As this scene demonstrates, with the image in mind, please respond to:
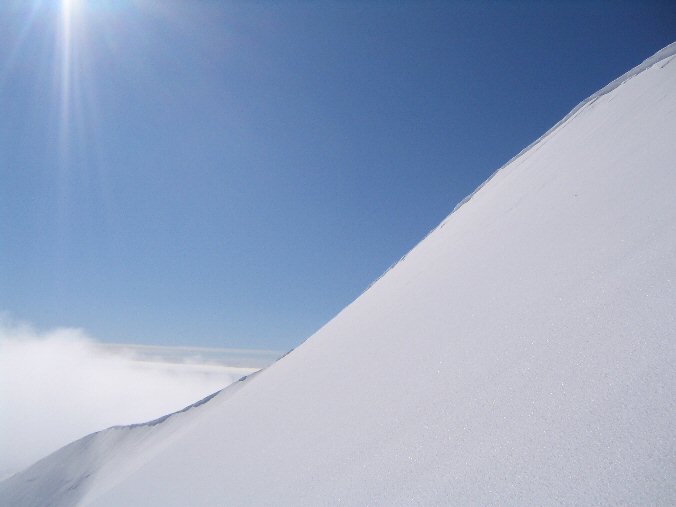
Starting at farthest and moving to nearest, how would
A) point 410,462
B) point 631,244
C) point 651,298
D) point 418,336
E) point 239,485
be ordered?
1. point 418,336
2. point 239,485
3. point 631,244
4. point 410,462
5. point 651,298

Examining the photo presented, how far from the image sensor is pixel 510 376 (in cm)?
248

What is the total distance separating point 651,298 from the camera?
2178 millimetres

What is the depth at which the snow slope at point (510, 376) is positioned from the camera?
5.49 ft

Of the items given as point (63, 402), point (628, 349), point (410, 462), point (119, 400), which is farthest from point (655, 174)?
point (63, 402)

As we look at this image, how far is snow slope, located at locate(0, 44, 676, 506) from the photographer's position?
1672mm

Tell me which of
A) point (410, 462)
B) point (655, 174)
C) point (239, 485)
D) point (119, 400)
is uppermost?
point (119, 400)

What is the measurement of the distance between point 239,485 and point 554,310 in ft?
9.59

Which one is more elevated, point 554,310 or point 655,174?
point 655,174

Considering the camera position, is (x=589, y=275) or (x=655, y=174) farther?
(x=655, y=174)

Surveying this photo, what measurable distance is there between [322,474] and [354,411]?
75cm

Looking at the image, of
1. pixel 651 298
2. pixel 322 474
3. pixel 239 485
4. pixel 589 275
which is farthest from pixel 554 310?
pixel 239 485

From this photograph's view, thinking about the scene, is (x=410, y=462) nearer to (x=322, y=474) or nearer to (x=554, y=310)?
(x=322, y=474)

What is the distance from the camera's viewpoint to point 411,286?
6.07 metres

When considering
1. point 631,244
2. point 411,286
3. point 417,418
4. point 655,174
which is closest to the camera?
point 417,418
